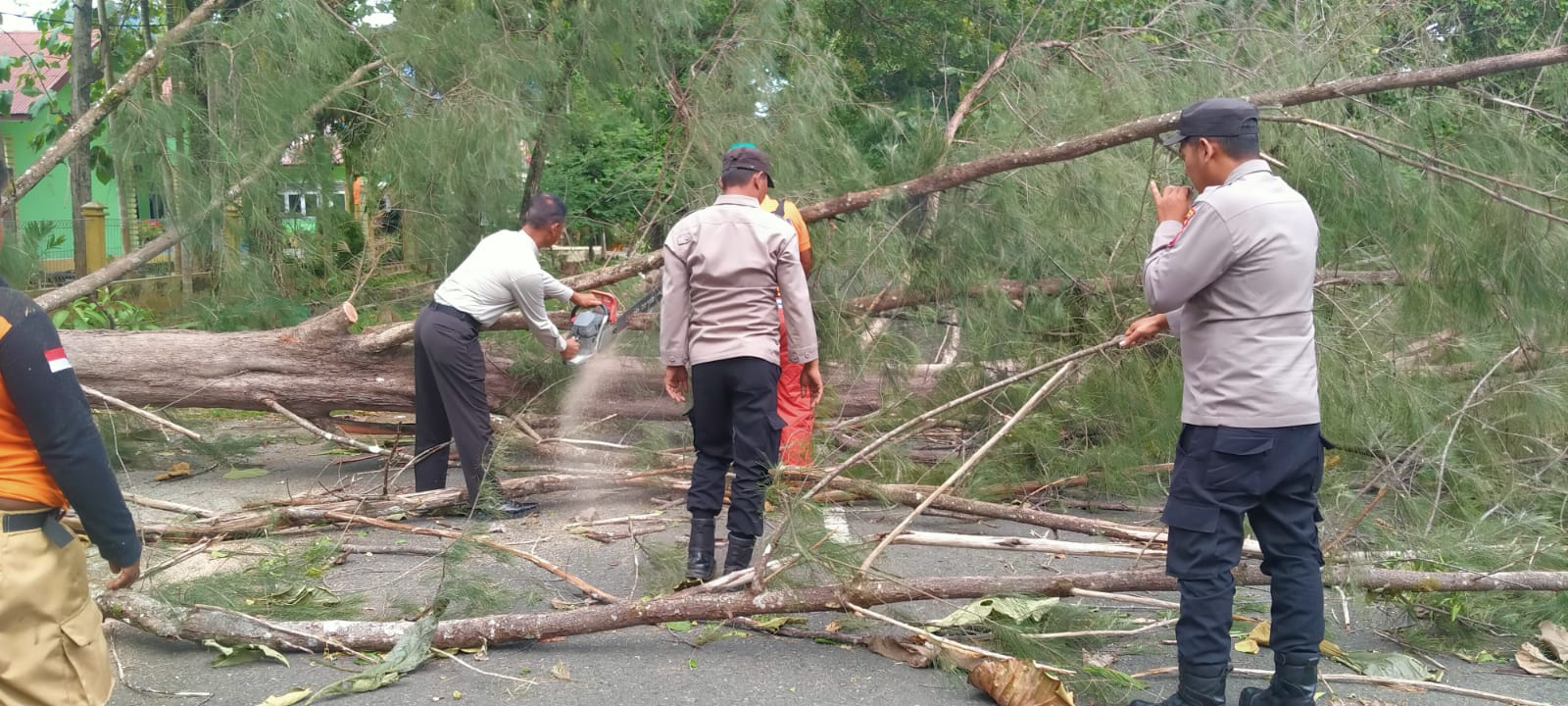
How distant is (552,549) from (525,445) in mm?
1521

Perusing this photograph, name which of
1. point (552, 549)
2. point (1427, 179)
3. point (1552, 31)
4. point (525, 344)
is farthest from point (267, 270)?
point (1552, 31)

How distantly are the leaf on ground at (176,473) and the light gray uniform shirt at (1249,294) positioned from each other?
5306 millimetres

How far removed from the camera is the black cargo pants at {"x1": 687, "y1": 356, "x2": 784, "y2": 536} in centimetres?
408

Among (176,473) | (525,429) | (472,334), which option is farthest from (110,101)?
(525,429)

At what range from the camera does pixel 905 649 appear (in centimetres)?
350

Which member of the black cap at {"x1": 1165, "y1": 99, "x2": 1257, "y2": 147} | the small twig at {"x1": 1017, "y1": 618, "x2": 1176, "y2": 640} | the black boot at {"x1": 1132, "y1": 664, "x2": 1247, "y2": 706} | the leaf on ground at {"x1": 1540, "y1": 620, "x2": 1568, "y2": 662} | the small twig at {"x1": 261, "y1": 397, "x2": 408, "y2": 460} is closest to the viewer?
the black boot at {"x1": 1132, "y1": 664, "x2": 1247, "y2": 706}

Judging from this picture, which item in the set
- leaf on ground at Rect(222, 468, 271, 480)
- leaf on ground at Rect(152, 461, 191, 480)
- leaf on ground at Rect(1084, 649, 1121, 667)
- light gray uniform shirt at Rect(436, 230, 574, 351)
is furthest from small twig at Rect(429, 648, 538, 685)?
leaf on ground at Rect(152, 461, 191, 480)

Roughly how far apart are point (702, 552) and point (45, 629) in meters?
2.16

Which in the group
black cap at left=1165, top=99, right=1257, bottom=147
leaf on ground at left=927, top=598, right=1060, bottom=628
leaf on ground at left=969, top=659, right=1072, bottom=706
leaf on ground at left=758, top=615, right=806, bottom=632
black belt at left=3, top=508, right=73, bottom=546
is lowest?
leaf on ground at left=758, top=615, right=806, bottom=632

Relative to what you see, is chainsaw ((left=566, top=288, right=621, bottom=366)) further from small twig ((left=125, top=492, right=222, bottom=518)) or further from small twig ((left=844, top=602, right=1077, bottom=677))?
small twig ((left=844, top=602, right=1077, bottom=677))

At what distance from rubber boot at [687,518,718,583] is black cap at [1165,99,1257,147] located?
6.88 feet

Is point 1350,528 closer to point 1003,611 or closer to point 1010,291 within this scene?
point 1003,611

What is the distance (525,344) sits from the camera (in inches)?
248

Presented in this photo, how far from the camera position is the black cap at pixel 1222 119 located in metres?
3.01
